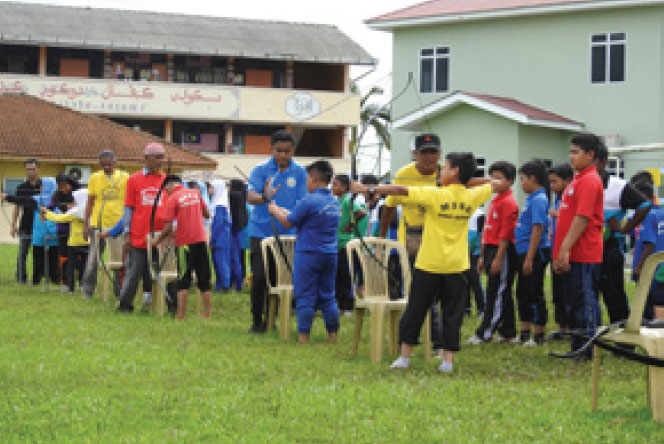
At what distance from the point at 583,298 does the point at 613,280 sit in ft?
5.80

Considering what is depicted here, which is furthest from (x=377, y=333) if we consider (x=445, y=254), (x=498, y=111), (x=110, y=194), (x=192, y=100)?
(x=192, y=100)

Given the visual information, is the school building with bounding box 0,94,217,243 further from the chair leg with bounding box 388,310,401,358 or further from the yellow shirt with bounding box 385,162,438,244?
the yellow shirt with bounding box 385,162,438,244

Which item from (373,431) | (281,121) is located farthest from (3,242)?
(373,431)

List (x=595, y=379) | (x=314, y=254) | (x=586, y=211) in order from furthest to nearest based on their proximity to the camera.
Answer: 1. (x=314, y=254)
2. (x=586, y=211)
3. (x=595, y=379)

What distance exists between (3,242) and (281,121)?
1418cm

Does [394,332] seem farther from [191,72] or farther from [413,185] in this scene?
[191,72]

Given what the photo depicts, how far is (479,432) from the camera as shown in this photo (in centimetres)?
656

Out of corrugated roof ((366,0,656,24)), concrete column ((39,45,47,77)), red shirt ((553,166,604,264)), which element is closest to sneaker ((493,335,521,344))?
red shirt ((553,166,604,264))

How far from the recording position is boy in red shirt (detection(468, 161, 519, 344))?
1132cm

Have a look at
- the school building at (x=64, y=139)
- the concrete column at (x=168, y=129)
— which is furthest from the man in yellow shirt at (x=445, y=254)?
the concrete column at (x=168, y=129)

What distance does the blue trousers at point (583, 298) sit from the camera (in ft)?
31.6

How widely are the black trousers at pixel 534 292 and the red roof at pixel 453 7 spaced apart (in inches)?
869

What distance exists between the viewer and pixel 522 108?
33.4 metres

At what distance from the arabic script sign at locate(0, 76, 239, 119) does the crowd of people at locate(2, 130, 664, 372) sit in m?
29.0
